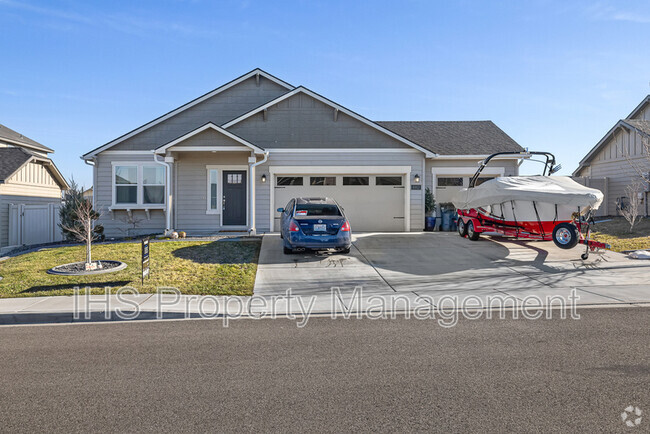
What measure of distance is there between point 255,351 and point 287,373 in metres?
0.84

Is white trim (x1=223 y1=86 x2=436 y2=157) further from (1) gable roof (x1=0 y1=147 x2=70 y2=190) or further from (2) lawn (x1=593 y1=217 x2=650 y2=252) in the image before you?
(1) gable roof (x1=0 y1=147 x2=70 y2=190)

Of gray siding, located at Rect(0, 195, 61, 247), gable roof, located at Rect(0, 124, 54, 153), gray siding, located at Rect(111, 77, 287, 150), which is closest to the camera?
gray siding, located at Rect(111, 77, 287, 150)

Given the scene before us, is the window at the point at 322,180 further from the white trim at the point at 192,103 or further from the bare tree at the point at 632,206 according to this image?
the bare tree at the point at 632,206

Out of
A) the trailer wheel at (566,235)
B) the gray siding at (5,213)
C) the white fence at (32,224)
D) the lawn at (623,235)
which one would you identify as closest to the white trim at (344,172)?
the trailer wheel at (566,235)

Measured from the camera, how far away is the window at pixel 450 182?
18.6 metres

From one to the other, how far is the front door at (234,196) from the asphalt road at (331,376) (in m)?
10.9

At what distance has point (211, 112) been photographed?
18688 mm

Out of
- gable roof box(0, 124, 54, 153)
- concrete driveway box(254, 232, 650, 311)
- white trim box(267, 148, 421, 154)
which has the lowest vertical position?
concrete driveway box(254, 232, 650, 311)

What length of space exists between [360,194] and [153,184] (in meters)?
8.10

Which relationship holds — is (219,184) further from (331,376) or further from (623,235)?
(623,235)

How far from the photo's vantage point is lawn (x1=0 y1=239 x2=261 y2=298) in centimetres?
874

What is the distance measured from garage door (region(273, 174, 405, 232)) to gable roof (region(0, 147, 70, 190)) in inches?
497

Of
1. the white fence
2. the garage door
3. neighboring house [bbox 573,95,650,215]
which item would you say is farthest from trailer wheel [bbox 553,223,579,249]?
the white fence

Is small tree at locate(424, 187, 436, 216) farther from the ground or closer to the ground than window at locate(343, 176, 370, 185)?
closer to the ground
